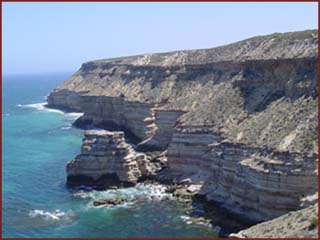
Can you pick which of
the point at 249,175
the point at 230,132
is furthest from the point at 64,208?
the point at 230,132

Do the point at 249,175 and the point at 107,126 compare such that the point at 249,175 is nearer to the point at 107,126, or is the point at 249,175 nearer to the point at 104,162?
the point at 104,162

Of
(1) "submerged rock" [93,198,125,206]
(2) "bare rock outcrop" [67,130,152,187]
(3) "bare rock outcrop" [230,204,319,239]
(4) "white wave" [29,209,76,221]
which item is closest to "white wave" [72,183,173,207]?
(1) "submerged rock" [93,198,125,206]

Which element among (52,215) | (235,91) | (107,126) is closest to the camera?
(52,215)

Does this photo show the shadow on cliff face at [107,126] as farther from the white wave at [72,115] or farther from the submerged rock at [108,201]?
the submerged rock at [108,201]

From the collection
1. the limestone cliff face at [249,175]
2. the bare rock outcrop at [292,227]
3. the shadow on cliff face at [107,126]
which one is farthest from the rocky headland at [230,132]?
the shadow on cliff face at [107,126]

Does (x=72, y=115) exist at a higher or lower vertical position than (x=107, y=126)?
lower

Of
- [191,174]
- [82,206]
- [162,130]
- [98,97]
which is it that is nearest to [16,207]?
[82,206]

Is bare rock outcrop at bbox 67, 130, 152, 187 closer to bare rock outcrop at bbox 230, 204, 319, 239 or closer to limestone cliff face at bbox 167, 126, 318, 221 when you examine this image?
limestone cliff face at bbox 167, 126, 318, 221

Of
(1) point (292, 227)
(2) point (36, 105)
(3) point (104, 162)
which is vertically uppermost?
(1) point (292, 227)
